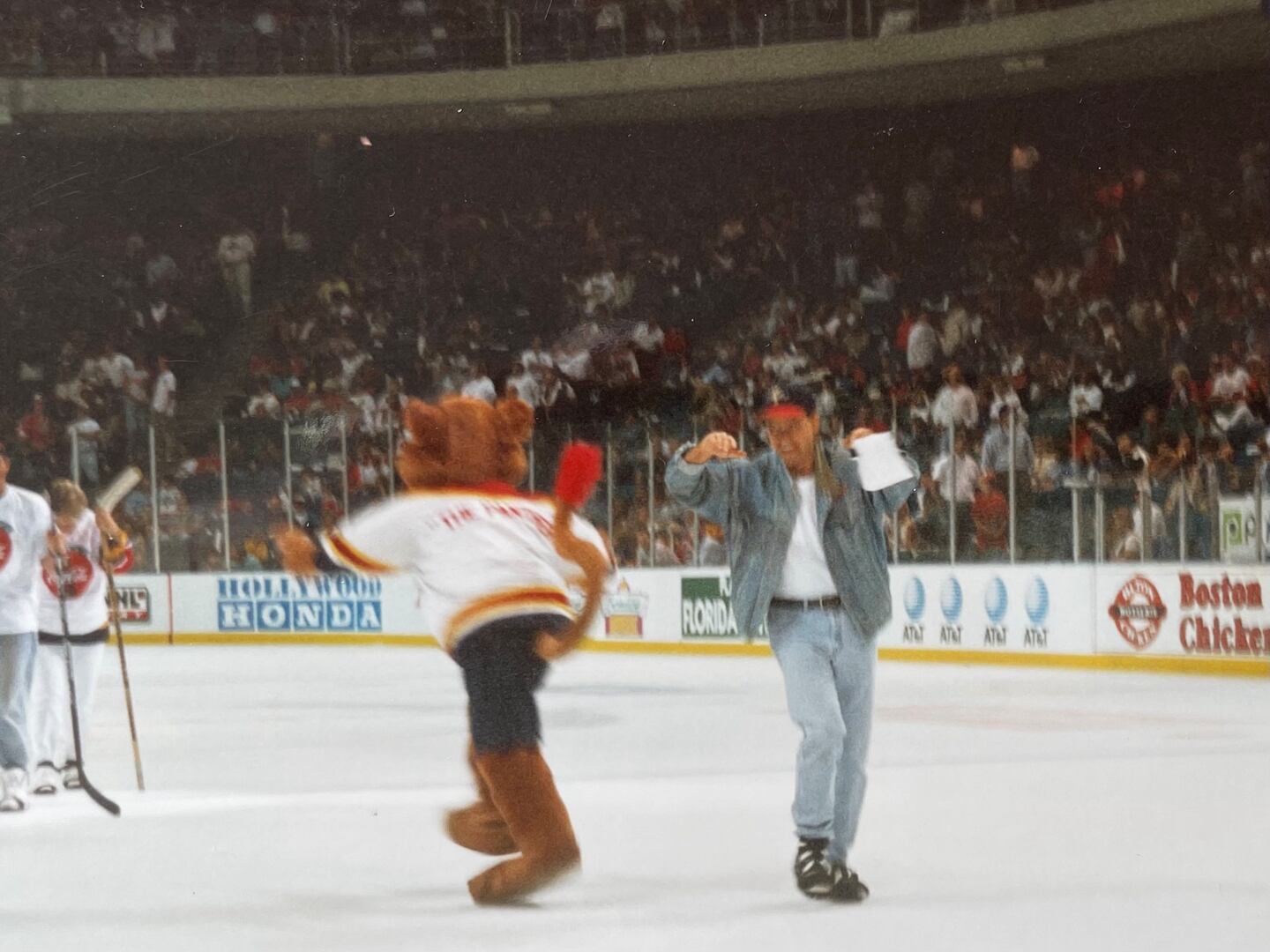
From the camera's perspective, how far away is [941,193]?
16297 millimetres

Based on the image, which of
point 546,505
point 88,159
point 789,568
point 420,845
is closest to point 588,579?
point 546,505

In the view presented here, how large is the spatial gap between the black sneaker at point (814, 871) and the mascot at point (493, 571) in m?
0.55

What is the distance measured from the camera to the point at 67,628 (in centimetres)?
593

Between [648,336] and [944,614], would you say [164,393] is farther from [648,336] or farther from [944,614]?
[944,614]

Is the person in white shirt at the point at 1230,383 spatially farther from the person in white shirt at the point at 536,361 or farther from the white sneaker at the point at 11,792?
the white sneaker at the point at 11,792

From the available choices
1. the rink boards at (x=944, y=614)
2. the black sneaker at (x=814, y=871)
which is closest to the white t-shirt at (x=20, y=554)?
the black sneaker at (x=814, y=871)

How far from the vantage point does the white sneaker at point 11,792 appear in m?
5.69

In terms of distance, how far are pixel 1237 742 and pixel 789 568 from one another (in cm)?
420

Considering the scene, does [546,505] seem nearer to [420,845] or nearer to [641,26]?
[420,845]

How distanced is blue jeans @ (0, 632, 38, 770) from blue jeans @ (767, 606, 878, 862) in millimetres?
2857

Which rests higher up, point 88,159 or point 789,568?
point 88,159

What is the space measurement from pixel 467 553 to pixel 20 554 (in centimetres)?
239

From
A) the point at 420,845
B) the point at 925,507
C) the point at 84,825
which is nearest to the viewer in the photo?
the point at 420,845

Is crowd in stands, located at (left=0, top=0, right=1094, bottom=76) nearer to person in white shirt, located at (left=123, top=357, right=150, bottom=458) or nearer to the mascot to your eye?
person in white shirt, located at (left=123, top=357, right=150, bottom=458)
